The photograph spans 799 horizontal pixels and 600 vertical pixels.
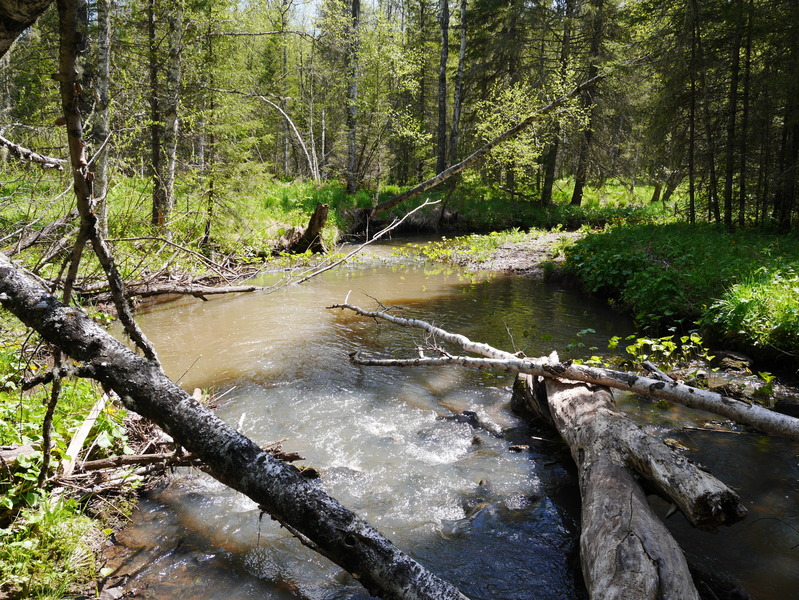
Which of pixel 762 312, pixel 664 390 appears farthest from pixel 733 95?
pixel 664 390

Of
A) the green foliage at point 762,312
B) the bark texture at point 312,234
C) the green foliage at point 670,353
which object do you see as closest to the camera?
the green foliage at point 762,312

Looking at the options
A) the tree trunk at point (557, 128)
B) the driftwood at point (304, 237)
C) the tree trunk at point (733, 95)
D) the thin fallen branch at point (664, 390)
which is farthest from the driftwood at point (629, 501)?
the tree trunk at point (557, 128)

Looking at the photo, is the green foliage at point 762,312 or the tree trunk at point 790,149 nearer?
the green foliage at point 762,312

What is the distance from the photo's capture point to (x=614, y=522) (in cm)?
279

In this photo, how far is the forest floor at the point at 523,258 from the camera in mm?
14154

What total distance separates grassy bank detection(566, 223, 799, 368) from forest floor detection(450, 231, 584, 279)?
3.83ft

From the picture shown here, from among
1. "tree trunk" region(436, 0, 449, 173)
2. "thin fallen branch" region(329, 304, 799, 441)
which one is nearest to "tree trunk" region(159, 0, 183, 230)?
"thin fallen branch" region(329, 304, 799, 441)

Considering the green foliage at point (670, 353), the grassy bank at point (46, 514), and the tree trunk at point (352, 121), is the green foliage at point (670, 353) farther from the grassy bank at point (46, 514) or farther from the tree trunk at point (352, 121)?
the tree trunk at point (352, 121)

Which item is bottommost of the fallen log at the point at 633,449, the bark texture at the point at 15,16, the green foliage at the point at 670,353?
the green foliage at the point at 670,353

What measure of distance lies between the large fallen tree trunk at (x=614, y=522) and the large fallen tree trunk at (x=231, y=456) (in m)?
1.37

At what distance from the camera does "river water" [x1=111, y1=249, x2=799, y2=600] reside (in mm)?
3139

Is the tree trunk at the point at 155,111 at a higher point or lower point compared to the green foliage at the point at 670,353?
higher

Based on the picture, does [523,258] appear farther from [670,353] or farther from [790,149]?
[670,353]

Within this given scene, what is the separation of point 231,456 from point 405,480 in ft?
9.21
